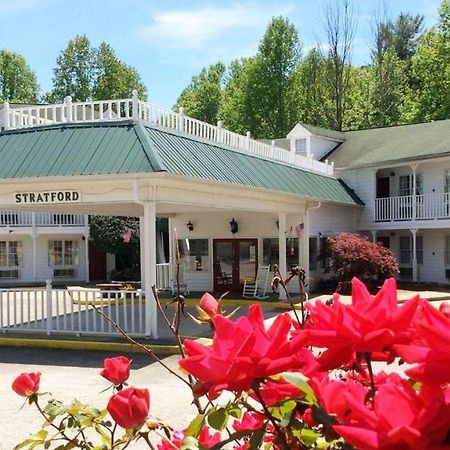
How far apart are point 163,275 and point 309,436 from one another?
79.1 ft

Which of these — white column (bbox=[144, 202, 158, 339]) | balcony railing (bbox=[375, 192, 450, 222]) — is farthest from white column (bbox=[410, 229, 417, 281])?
white column (bbox=[144, 202, 158, 339])

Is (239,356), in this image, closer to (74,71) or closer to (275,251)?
(275,251)

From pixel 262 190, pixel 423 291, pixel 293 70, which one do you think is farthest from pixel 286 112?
pixel 262 190

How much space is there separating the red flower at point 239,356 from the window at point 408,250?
26.1m

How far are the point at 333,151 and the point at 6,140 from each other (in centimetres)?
1944

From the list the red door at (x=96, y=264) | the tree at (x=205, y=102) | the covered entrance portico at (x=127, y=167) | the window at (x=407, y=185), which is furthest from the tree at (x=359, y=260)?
the tree at (x=205, y=102)

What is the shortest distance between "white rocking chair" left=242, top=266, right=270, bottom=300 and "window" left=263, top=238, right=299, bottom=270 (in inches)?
21.7

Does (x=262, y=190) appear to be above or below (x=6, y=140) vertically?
below

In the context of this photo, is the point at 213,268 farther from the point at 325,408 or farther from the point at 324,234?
the point at 325,408

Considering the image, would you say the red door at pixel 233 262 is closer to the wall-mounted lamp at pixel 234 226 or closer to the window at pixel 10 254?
the wall-mounted lamp at pixel 234 226

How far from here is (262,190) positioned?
16.8 metres

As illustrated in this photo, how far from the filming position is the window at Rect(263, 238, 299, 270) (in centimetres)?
2242

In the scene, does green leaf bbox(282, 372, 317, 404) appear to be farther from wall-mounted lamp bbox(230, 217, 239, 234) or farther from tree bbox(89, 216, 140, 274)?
tree bbox(89, 216, 140, 274)

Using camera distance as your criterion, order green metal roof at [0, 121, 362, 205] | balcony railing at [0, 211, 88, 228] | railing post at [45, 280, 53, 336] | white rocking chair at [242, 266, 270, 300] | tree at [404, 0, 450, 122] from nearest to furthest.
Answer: green metal roof at [0, 121, 362, 205] → railing post at [45, 280, 53, 336] → white rocking chair at [242, 266, 270, 300] → balcony railing at [0, 211, 88, 228] → tree at [404, 0, 450, 122]
